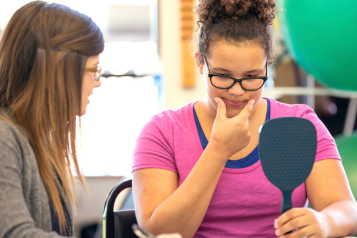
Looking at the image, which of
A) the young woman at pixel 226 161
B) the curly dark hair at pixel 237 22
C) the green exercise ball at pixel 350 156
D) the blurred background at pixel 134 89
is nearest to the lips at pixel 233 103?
the young woman at pixel 226 161

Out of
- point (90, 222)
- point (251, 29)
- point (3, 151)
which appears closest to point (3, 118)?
point (3, 151)

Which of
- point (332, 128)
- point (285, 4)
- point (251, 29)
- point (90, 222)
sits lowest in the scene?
point (90, 222)

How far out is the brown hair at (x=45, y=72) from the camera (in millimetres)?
768

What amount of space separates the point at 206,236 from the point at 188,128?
12.2 inches

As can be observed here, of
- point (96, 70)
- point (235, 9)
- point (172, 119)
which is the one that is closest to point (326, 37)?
point (235, 9)

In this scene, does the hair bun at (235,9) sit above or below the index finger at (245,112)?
above

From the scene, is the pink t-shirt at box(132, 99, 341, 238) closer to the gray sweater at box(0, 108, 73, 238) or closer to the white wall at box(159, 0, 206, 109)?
the gray sweater at box(0, 108, 73, 238)

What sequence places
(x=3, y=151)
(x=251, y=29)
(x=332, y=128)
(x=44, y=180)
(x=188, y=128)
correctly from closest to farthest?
(x=3, y=151)
(x=44, y=180)
(x=251, y=29)
(x=188, y=128)
(x=332, y=128)

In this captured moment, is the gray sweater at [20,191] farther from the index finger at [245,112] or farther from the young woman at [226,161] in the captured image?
the index finger at [245,112]

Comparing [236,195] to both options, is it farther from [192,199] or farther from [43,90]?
[43,90]

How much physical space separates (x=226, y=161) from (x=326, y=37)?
1114 millimetres

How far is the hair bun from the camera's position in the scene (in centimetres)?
98

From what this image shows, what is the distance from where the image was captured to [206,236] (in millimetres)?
987

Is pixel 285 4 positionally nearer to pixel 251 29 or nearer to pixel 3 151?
pixel 251 29
